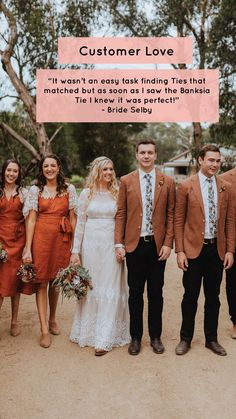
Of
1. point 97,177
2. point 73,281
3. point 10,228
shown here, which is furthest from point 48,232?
point 97,177

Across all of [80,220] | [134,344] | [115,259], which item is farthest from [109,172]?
[134,344]

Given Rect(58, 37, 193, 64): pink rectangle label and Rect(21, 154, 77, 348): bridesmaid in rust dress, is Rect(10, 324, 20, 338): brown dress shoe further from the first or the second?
Rect(58, 37, 193, 64): pink rectangle label

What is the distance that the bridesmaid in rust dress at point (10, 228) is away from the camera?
15.8 feet

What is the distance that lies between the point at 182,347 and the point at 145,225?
1.36 metres

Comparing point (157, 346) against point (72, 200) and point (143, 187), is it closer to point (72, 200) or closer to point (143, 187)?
point (143, 187)

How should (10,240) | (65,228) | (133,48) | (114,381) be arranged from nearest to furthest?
(114,381) < (65,228) < (10,240) < (133,48)

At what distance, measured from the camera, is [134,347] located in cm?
449

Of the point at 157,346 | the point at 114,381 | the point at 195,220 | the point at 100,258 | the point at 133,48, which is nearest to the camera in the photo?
the point at 114,381

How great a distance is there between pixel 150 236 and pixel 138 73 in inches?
234

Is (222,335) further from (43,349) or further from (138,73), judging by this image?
(138,73)

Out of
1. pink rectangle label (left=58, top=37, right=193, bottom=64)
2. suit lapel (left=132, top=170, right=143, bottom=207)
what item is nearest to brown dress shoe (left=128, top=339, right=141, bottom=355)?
suit lapel (left=132, top=170, right=143, bottom=207)

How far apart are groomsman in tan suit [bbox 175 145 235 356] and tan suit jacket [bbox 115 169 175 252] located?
93 millimetres

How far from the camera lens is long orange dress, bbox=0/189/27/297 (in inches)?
190

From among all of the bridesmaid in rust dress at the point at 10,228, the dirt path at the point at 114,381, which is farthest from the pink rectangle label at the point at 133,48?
the dirt path at the point at 114,381
